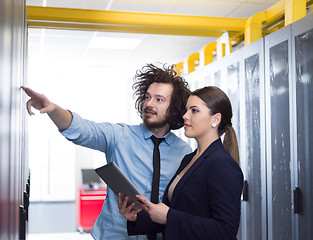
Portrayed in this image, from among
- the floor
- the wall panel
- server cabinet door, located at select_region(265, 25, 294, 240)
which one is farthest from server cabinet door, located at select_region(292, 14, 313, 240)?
the floor

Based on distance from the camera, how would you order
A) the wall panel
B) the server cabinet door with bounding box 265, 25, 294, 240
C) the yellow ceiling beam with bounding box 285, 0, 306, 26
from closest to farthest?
the wall panel → the server cabinet door with bounding box 265, 25, 294, 240 → the yellow ceiling beam with bounding box 285, 0, 306, 26

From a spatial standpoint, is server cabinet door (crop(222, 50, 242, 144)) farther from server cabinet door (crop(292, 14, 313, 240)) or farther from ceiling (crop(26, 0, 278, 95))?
ceiling (crop(26, 0, 278, 95))

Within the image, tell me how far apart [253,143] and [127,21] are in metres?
1.39

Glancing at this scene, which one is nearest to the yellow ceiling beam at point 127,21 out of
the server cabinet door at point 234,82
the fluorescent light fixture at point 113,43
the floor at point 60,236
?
the server cabinet door at point 234,82

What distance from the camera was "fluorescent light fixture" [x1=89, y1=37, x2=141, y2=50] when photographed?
18.5ft

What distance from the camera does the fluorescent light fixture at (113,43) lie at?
565 cm

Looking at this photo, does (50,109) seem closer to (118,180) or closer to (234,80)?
(118,180)

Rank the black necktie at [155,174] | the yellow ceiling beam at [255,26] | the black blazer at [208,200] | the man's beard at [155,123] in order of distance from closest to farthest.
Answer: the black blazer at [208,200]
the black necktie at [155,174]
the man's beard at [155,123]
the yellow ceiling beam at [255,26]

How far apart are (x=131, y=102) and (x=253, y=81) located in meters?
5.87

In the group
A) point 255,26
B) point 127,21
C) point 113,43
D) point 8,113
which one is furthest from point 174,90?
point 113,43

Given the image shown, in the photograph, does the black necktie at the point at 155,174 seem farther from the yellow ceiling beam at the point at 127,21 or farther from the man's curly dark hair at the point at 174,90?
the yellow ceiling beam at the point at 127,21

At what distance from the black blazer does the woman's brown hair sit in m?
0.11

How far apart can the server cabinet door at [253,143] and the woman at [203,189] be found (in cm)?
101

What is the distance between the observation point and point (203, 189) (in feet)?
5.42
